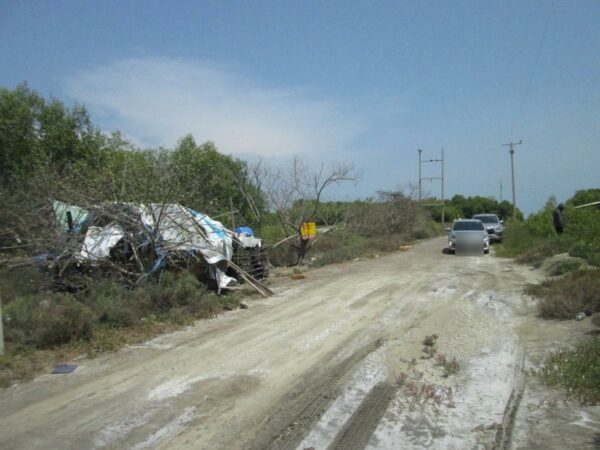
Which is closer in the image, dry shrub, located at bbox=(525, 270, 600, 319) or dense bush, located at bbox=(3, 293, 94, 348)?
dense bush, located at bbox=(3, 293, 94, 348)

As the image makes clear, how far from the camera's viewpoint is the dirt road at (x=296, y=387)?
4.66 metres

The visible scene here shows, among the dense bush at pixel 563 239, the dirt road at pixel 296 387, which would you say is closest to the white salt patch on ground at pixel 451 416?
the dirt road at pixel 296 387

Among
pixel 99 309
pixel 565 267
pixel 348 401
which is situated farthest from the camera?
pixel 565 267

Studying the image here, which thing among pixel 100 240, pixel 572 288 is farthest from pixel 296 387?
pixel 100 240

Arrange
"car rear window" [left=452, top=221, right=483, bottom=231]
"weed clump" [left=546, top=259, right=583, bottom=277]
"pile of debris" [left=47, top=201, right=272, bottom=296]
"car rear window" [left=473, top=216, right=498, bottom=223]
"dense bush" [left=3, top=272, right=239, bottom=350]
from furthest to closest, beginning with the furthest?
"car rear window" [left=473, top=216, right=498, bottom=223] < "car rear window" [left=452, top=221, right=483, bottom=231] < "weed clump" [left=546, top=259, right=583, bottom=277] < "pile of debris" [left=47, top=201, right=272, bottom=296] < "dense bush" [left=3, top=272, right=239, bottom=350]

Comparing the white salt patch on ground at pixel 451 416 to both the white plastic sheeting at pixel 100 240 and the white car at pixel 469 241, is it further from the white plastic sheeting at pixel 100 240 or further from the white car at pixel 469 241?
the white car at pixel 469 241

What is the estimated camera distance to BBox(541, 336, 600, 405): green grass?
540cm

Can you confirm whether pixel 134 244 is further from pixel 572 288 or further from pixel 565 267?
pixel 565 267

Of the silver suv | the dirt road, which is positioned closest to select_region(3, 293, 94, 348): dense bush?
the dirt road

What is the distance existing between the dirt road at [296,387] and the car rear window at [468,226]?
1369cm

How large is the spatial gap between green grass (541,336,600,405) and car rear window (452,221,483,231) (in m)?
16.9

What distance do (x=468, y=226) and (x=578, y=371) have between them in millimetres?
18461

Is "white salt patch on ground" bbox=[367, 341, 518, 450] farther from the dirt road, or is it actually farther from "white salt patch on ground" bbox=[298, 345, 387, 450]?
"white salt patch on ground" bbox=[298, 345, 387, 450]

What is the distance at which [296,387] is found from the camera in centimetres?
588
